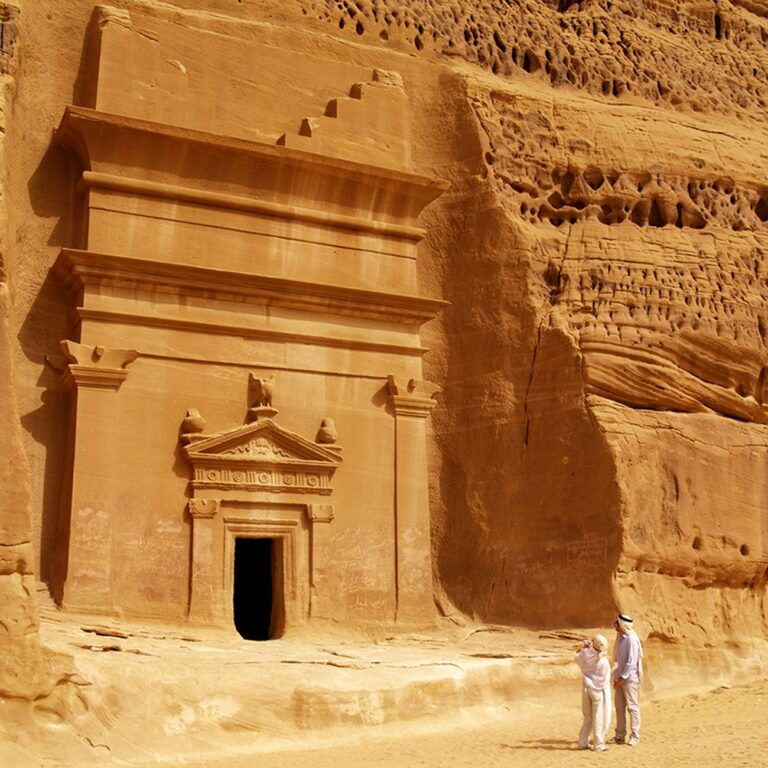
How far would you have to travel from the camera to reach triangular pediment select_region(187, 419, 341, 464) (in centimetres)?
1295

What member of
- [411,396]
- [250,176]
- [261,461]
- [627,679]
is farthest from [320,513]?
[627,679]

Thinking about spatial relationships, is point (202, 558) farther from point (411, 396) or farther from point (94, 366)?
point (411, 396)

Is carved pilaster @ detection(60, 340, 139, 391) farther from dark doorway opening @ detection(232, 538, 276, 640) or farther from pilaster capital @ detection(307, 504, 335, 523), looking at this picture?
dark doorway opening @ detection(232, 538, 276, 640)

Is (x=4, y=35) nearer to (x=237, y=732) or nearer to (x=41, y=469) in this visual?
(x=41, y=469)

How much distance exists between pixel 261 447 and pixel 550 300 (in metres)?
4.38

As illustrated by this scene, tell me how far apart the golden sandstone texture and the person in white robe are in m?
3.61

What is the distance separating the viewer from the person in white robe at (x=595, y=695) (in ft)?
31.9

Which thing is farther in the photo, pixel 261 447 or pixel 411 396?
pixel 411 396

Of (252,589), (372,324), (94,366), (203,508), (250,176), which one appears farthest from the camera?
(252,589)

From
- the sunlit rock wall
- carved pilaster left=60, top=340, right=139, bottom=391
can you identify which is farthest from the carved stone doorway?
carved pilaster left=60, top=340, right=139, bottom=391

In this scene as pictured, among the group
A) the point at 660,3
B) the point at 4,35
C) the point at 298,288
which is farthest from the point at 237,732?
the point at 660,3

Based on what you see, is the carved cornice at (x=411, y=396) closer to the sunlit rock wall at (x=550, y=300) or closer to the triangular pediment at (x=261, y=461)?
the sunlit rock wall at (x=550, y=300)

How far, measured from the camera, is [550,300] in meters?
15.1

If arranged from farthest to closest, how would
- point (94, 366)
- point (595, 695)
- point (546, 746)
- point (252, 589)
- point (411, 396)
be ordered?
1. point (252, 589)
2. point (411, 396)
3. point (94, 366)
4. point (546, 746)
5. point (595, 695)
